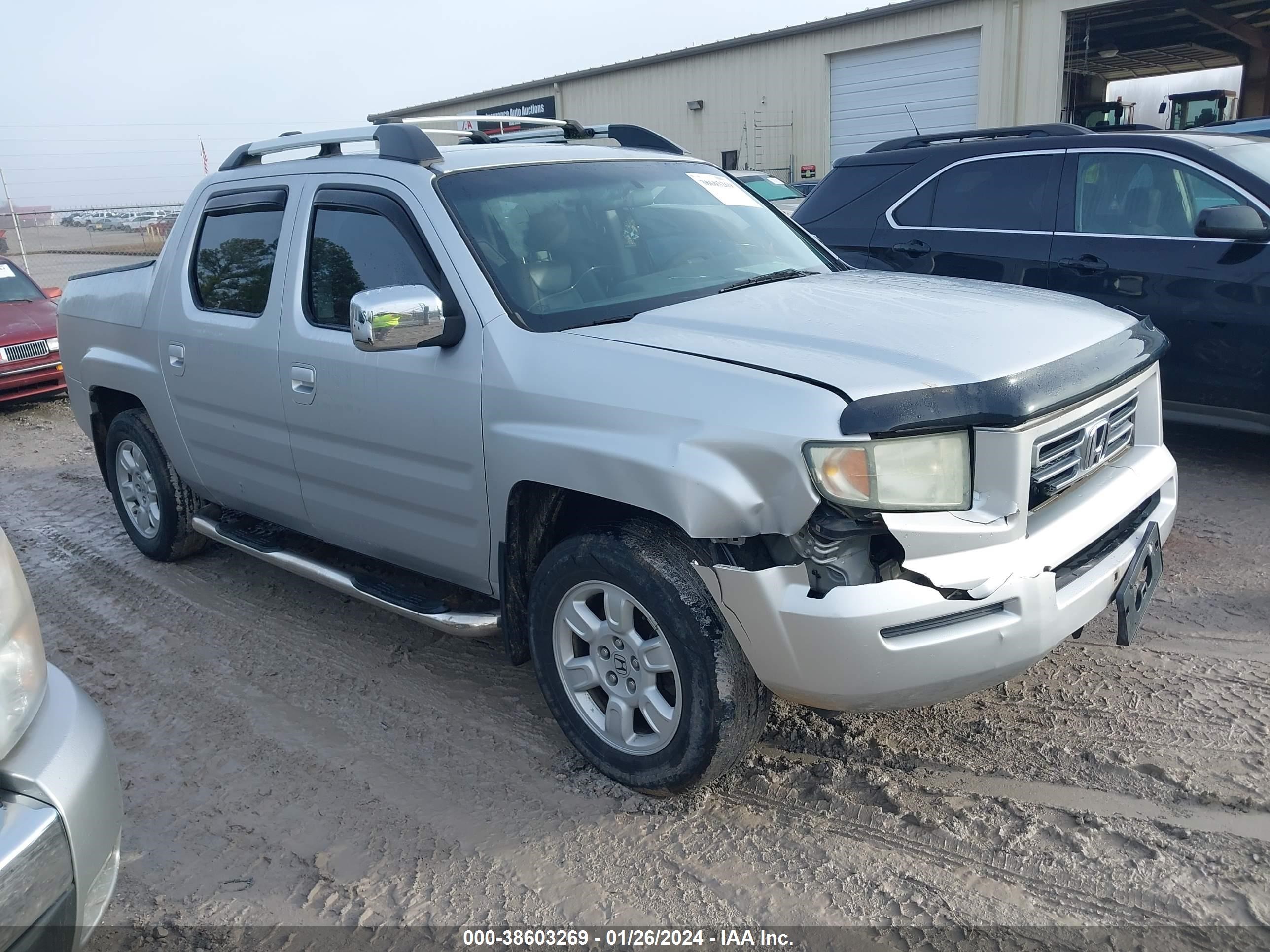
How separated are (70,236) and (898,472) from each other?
1113 inches

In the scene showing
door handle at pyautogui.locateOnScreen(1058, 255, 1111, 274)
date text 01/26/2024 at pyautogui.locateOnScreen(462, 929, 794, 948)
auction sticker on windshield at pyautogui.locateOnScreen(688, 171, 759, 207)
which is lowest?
date text 01/26/2024 at pyautogui.locateOnScreen(462, 929, 794, 948)

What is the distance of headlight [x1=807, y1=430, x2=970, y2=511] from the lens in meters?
2.47

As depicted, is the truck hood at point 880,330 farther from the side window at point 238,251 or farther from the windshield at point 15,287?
the windshield at point 15,287

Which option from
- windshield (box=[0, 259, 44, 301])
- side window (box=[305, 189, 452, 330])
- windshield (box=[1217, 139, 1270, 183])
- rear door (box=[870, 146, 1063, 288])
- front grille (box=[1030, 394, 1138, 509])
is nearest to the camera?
front grille (box=[1030, 394, 1138, 509])

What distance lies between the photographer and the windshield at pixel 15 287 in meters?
10.6

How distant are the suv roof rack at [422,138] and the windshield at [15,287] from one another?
754 centimetres

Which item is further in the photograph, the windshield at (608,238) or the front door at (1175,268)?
the front door at (1175,268)

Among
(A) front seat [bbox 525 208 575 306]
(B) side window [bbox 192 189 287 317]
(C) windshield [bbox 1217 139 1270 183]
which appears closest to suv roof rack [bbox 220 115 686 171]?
(B) side window [bbox 192 189 287 317]

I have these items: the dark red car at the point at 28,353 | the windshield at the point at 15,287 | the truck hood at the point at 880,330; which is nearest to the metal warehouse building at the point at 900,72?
the windshield at the point at 15,287

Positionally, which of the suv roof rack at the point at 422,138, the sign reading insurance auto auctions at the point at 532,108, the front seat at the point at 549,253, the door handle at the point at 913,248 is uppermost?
the sign reading insurance auto auctions at the point at 532,108

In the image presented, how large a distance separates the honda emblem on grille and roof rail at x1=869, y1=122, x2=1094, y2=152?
12.0ft

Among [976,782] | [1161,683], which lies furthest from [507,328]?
[1161,683]

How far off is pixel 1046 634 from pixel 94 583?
15.0 feet

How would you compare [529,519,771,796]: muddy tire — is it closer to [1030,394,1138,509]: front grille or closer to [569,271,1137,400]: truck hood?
[569,271,1137,400]: truck hood
